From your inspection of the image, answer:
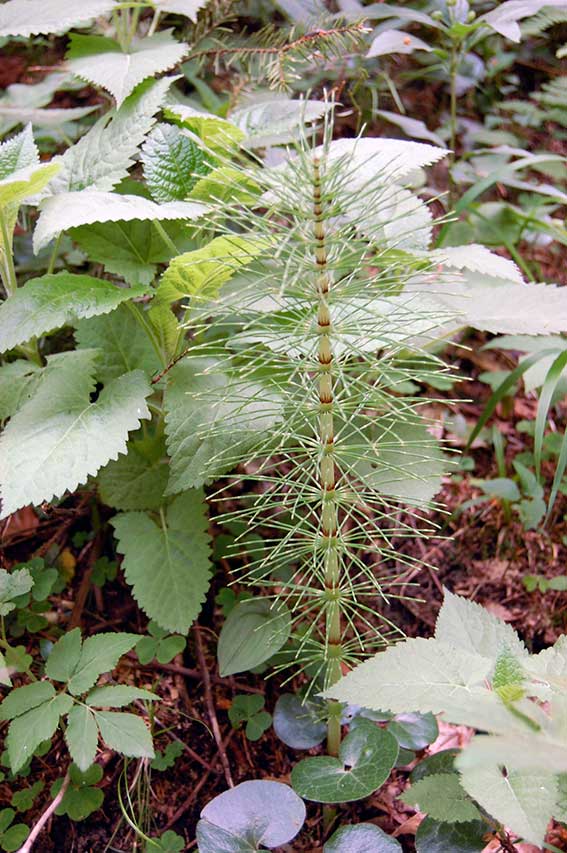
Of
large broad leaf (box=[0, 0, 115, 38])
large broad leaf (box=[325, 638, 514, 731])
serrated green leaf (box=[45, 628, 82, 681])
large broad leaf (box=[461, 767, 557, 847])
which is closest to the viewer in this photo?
large broad leaf (box=[461, 767, 557, 847])

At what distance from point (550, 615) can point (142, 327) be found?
3.82 ft

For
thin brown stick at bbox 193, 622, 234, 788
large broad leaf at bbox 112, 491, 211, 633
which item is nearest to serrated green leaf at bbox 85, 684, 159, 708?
large broad leaf at bbox 112, 491, 211, 633

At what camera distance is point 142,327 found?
1605 millimetres

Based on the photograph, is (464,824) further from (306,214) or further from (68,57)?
(68,57)

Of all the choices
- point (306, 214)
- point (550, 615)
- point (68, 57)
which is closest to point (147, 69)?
point (68, 57)

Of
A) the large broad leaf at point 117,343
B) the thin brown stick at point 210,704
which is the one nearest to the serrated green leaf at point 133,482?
the large broad leaf at point 117,343

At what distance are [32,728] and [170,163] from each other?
3.64 feet

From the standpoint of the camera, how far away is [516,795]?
98cm

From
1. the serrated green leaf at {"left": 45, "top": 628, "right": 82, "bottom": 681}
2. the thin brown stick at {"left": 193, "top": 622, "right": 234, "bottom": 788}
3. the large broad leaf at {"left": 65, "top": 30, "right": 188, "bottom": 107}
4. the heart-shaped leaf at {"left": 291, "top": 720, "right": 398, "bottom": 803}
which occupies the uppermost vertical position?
the large broad leaf at {"left": 65, "top": 30, "right": 188, "bottom": 107}

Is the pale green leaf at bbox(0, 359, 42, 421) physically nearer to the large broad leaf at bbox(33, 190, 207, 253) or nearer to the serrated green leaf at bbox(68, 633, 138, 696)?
the large broad leaf at bbox(33, 190, 207, 253)

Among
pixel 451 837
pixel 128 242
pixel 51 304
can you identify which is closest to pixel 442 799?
pixel 451 837

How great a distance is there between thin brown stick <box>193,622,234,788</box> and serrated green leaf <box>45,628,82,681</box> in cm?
34

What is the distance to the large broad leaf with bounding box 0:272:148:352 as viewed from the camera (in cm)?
133

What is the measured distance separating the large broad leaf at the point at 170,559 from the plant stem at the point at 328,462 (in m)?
0.29
